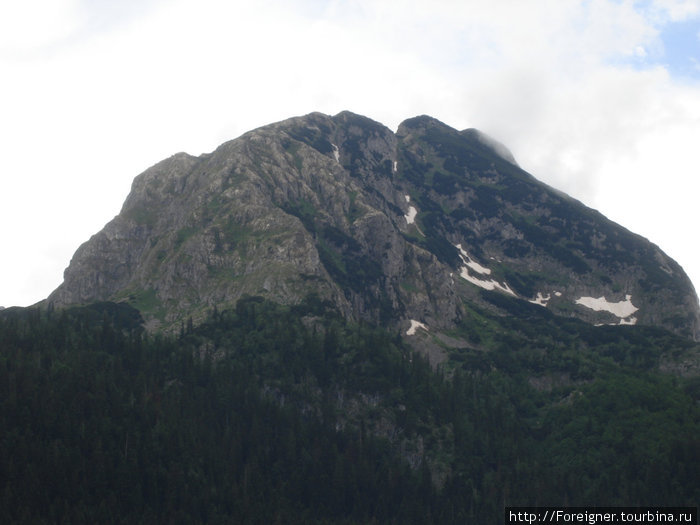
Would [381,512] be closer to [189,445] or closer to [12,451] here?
[189,445]

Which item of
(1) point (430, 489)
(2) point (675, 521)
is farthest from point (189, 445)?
(2) point (675, 521)

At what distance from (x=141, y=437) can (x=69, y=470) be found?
20418 millimetres

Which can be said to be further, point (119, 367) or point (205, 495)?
point (119, 367)

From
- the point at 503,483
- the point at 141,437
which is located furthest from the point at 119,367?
the point at 503,483

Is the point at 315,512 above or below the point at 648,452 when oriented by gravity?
below

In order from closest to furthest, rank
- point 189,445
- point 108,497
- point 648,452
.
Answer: point 108,497, point 189,445, point 648,452

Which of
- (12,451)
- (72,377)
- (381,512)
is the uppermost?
(72,377)

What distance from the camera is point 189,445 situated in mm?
179250

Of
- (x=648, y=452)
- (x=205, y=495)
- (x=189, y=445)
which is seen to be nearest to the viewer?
(x=205, y=495)

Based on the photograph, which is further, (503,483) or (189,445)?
(503,483)

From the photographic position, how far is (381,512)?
621ft

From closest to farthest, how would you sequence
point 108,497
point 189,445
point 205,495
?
point 108,497, point 205,495, point 189,445

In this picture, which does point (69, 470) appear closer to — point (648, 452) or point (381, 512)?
point (381, 512)

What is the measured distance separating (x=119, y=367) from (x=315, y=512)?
227 ft
